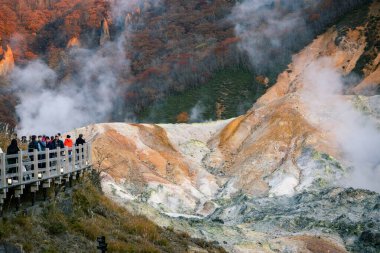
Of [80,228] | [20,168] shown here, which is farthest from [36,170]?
[80,228]

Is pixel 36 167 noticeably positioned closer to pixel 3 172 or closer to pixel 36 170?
pixel 36 170

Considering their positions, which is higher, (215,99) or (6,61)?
(6,61)

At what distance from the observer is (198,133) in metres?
78.1

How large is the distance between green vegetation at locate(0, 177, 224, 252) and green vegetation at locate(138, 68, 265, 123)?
9627 centimetres

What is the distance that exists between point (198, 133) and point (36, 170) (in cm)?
5857

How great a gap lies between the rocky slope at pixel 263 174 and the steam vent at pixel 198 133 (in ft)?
0.62

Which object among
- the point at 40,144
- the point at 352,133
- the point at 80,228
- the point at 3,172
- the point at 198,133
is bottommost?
the point at 80,228

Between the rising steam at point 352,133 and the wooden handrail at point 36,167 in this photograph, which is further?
the rising steam at point 352,133

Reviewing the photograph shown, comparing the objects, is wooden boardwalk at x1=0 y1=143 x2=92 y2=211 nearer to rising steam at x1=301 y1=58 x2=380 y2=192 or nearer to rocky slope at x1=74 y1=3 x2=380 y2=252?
rocky slope at x1=74 y1=3 x2=380 y2=252

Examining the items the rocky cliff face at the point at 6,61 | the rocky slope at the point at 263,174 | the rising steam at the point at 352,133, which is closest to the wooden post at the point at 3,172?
the rocky slope at the point at 263,174

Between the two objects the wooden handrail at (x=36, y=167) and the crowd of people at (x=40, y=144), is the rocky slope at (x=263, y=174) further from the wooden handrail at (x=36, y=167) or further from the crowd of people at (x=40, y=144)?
the crowd of people at (x=40, y=144)

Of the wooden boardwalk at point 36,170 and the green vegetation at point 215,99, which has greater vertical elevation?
the green vegetation at point 215,99

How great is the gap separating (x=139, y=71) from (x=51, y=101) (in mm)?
34117

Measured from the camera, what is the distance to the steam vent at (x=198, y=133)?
2330 cm
